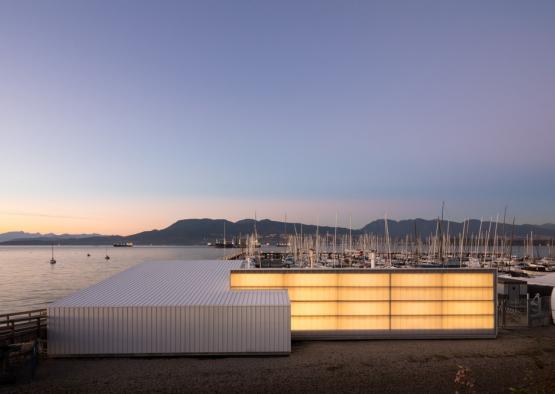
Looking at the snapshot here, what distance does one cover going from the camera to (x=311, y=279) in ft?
77.6

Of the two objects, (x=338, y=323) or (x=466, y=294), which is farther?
(x=466, y=294)

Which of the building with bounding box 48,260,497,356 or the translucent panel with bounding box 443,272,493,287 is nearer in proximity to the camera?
the building with bounding box 48,260,497,356

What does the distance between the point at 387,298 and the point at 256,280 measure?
682 centimetres

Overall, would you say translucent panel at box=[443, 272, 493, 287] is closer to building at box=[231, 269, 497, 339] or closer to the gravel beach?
building at box=[231, 269, 497, 339]

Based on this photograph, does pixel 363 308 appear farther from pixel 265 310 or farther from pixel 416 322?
pixel 265 310

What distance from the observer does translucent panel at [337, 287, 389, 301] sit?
Answer: 77.3 ft

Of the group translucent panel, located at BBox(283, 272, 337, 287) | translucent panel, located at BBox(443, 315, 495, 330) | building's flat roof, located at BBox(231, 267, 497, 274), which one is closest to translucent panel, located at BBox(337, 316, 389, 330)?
translucent panel, located at BBox(283, 272, 337, 287)

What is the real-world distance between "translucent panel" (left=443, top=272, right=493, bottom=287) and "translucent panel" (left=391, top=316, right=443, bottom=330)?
6.26ft

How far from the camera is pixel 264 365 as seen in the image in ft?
62.1

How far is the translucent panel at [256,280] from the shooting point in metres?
23.8

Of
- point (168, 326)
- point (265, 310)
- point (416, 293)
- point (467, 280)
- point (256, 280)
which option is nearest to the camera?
point (168, 326)

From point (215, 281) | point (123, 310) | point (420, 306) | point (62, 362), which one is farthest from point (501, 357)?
point (62, 362)

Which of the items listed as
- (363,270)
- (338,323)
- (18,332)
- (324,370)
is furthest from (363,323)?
(18,332)

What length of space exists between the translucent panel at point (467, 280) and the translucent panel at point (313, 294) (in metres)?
5.94
